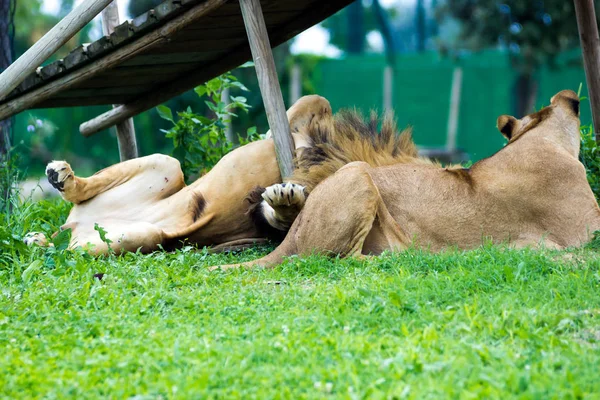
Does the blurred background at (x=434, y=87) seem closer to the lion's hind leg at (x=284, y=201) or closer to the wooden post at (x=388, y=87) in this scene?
the wooden post at (x=388, y=87)

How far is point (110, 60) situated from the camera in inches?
229

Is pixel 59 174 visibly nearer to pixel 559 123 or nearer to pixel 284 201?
pixel 284 201

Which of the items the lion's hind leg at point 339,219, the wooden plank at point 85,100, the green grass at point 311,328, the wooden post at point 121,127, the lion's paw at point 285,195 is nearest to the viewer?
the green grass at point 311,328

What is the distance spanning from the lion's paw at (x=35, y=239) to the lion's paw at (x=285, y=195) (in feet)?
5.28

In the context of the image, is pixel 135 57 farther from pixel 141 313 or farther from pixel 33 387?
pixel 33 387

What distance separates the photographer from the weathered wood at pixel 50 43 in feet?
18.1

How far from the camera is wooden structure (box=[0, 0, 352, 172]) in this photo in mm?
5523

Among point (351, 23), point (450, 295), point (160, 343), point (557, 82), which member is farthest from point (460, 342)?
point (351, 23)

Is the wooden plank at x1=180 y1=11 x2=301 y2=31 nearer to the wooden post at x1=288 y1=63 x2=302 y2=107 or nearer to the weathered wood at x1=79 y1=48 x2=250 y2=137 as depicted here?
the weathered wood at x1=79 y1=48 x2=250 y2=137

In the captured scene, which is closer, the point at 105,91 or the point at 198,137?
the point at 105,91

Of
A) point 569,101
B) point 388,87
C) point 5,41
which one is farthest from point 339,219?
point 388,87

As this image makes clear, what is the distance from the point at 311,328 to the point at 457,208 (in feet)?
6.48

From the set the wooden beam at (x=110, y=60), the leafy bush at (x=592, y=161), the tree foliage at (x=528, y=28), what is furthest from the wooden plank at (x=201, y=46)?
the tree foliage at (x=528, y=28)

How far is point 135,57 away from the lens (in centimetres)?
585
